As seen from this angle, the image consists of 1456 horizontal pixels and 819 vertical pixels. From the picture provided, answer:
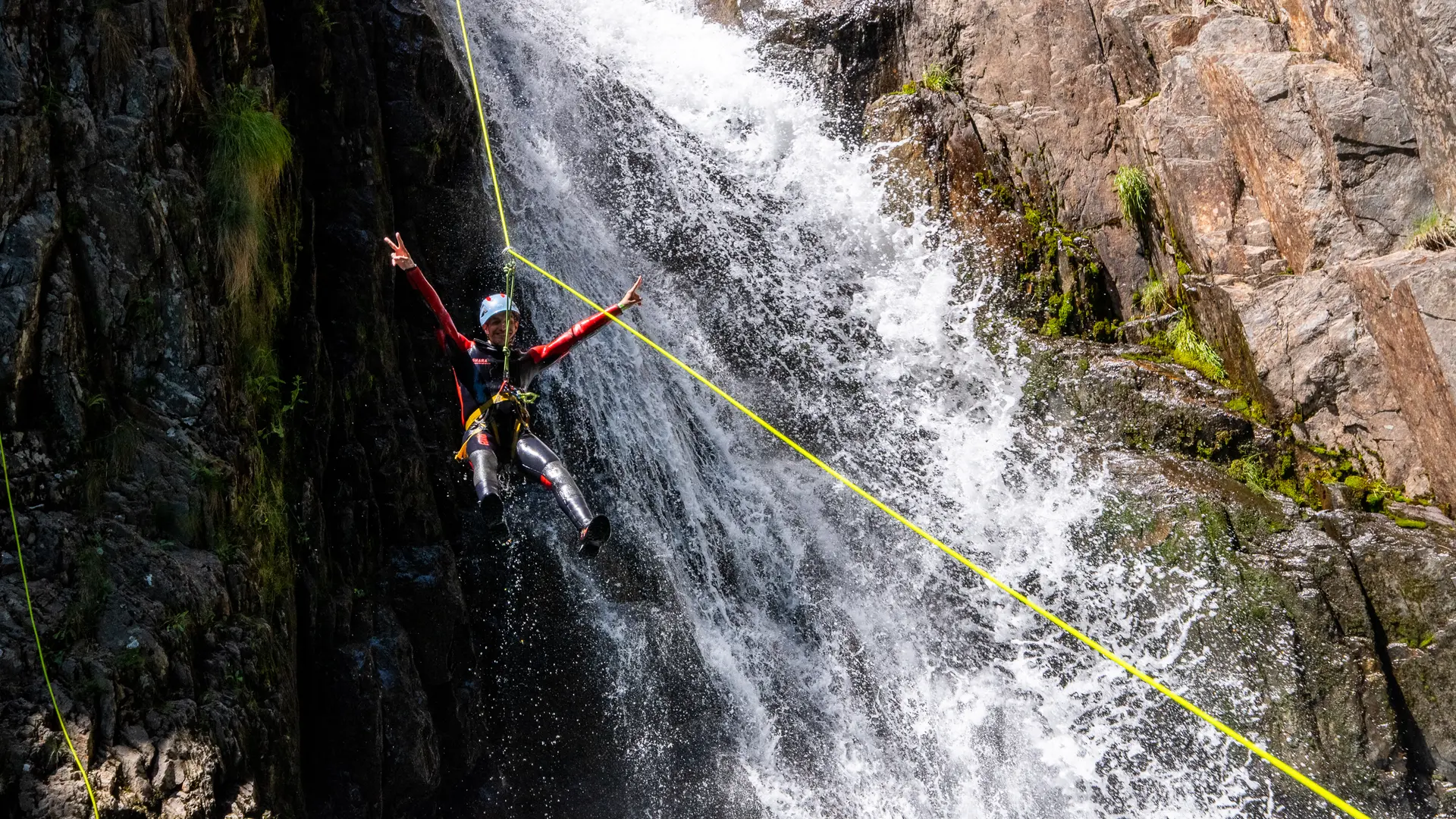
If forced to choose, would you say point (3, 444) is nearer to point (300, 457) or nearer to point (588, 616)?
point (300, 457)

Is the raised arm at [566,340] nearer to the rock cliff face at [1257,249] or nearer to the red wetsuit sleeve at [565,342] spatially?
the red wetsuit sleeve at [565,342]

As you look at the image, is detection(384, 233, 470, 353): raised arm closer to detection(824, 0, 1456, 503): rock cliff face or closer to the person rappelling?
the person rappelling

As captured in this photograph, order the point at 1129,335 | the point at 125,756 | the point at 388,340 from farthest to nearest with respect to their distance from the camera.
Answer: the point at 1129,335 < the point at 388,340 < the point at 125,756

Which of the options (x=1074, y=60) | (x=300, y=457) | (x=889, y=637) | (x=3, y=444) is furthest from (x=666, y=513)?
(x=1074, y=60)

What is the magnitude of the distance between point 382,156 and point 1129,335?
732 centimetres

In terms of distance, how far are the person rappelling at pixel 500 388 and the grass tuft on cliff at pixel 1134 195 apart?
241 inches

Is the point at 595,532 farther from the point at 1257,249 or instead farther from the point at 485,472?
the point at 1257,249

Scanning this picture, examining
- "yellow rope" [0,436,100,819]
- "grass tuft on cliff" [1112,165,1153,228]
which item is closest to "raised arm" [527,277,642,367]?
"yellow rope" [0,436,100,819]

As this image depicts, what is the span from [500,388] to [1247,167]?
7302 mm

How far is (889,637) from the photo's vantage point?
8.92 metres

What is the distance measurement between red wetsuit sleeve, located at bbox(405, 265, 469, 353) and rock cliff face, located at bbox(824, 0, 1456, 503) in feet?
19.5

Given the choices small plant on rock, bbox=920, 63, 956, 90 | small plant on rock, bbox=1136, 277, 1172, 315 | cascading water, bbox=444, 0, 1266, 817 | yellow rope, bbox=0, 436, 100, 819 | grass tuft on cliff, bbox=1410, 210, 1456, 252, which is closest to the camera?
yellow rope, bbox=0, 436, 100, 819

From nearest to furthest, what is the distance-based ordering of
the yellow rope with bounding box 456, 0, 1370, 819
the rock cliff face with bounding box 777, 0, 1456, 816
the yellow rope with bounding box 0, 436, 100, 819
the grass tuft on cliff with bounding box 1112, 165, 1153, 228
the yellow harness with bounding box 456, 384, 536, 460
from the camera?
the yellow rope with bounding box 0, 436, 100, 819
the yellow rope with bounding box 456, 0, 1370, 819
the yellow harness with bounding box 456, 384, 536, 460
the rock cliff face with bounding box 777, 0, 1456, 816
the grass tuft on cliff with bounding box 1112, 165, 1153, 228

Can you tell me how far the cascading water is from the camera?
326 inches
